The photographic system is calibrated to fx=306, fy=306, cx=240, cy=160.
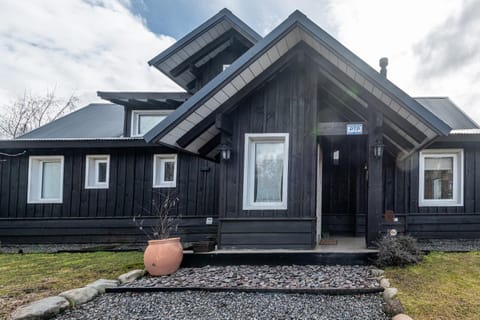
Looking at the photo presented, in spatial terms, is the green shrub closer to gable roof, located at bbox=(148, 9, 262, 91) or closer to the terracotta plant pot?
the terracotta plant pot

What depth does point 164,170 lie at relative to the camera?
8.03 m

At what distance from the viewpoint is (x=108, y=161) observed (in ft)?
26.5

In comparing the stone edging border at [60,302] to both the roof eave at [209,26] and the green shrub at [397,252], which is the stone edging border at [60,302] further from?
the roof eave at [209,26]

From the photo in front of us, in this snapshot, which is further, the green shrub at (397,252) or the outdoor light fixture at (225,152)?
the outdoor light fixture at (225,152)

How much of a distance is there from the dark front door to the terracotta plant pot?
411 centimetres

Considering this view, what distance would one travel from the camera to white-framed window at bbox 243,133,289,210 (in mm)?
5195

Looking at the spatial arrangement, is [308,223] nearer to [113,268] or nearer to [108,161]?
[113,268]

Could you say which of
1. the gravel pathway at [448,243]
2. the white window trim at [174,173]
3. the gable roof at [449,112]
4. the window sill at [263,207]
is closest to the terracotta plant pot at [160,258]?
the window sill at [263,207]

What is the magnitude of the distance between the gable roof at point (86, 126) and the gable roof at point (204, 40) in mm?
2437

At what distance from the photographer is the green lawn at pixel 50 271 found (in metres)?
3.68

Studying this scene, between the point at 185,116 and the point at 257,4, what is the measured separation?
21.6ft

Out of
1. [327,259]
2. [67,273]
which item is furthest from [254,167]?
[67,273]

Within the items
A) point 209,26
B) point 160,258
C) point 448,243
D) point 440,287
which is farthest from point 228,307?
point 209,26

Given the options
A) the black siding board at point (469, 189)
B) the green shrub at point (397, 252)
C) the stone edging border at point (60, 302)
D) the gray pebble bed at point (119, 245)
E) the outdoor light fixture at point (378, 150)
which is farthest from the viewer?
the black siding board at point (469, 189)
